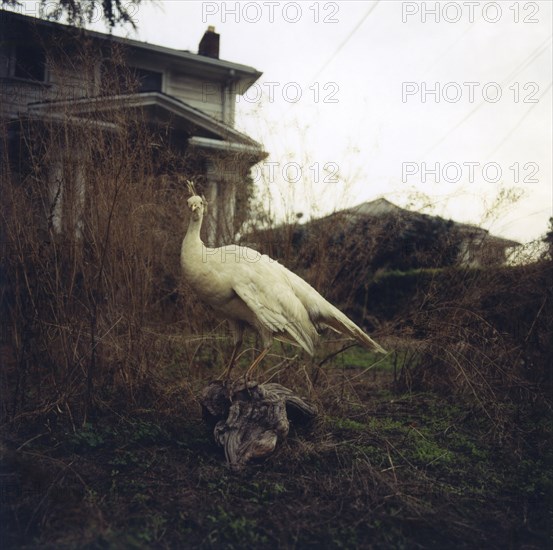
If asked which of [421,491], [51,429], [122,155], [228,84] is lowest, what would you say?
[421,491]

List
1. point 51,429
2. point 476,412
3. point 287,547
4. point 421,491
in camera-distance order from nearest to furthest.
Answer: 1. point 287,547
2. point 421,491
3. point 51,429
4. point 476,412

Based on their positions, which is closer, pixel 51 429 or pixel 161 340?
pixel 51 429

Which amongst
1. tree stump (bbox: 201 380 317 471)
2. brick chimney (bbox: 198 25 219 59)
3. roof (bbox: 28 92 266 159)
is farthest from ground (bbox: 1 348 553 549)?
brick chimney (bbox: 198 25 219 59)

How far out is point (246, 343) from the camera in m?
5.42

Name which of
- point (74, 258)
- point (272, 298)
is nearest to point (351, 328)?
A: point (272, 298)

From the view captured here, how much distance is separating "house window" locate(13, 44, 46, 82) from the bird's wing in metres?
2.10

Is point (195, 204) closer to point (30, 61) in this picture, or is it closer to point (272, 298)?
point (272, 298)

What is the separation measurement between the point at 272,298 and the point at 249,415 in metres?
0.84

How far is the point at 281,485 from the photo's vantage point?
275 cm

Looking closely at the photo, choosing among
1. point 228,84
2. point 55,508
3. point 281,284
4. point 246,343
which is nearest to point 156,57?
point 228,84

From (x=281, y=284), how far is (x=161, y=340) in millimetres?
1236

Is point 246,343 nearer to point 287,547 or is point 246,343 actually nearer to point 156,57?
point 287,547

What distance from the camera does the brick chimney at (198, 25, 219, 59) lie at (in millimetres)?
11258

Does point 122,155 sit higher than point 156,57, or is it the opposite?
point 156,57
